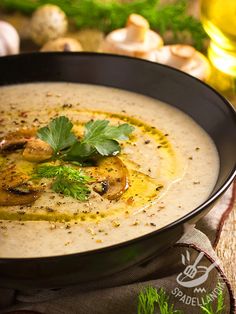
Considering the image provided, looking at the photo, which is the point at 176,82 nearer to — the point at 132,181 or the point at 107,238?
the point at 132,181

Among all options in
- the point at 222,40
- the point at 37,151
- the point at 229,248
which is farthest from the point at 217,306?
the point at 222,40

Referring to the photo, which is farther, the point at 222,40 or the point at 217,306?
the point at 222,40

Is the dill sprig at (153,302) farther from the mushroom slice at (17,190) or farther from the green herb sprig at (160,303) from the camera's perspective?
the mushroom slice at (17,190)

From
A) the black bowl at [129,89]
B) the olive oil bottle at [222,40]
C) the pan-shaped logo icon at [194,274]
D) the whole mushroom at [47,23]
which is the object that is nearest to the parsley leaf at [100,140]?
the black bowl at [129,89]

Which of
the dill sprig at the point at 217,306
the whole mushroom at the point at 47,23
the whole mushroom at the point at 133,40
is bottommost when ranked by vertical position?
the dill sprig at the point at 217,306

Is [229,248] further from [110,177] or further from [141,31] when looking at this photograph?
[141,31]

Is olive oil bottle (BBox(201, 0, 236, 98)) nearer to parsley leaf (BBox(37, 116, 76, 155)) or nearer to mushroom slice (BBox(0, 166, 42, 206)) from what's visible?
parsley leaf (BBox(37, 116, 76, 155))

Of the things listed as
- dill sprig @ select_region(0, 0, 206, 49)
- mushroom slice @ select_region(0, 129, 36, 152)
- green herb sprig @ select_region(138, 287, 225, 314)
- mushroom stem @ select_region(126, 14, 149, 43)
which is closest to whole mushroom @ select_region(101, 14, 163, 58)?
mushroom stem @ select_region(126, 14, 149, 43)
